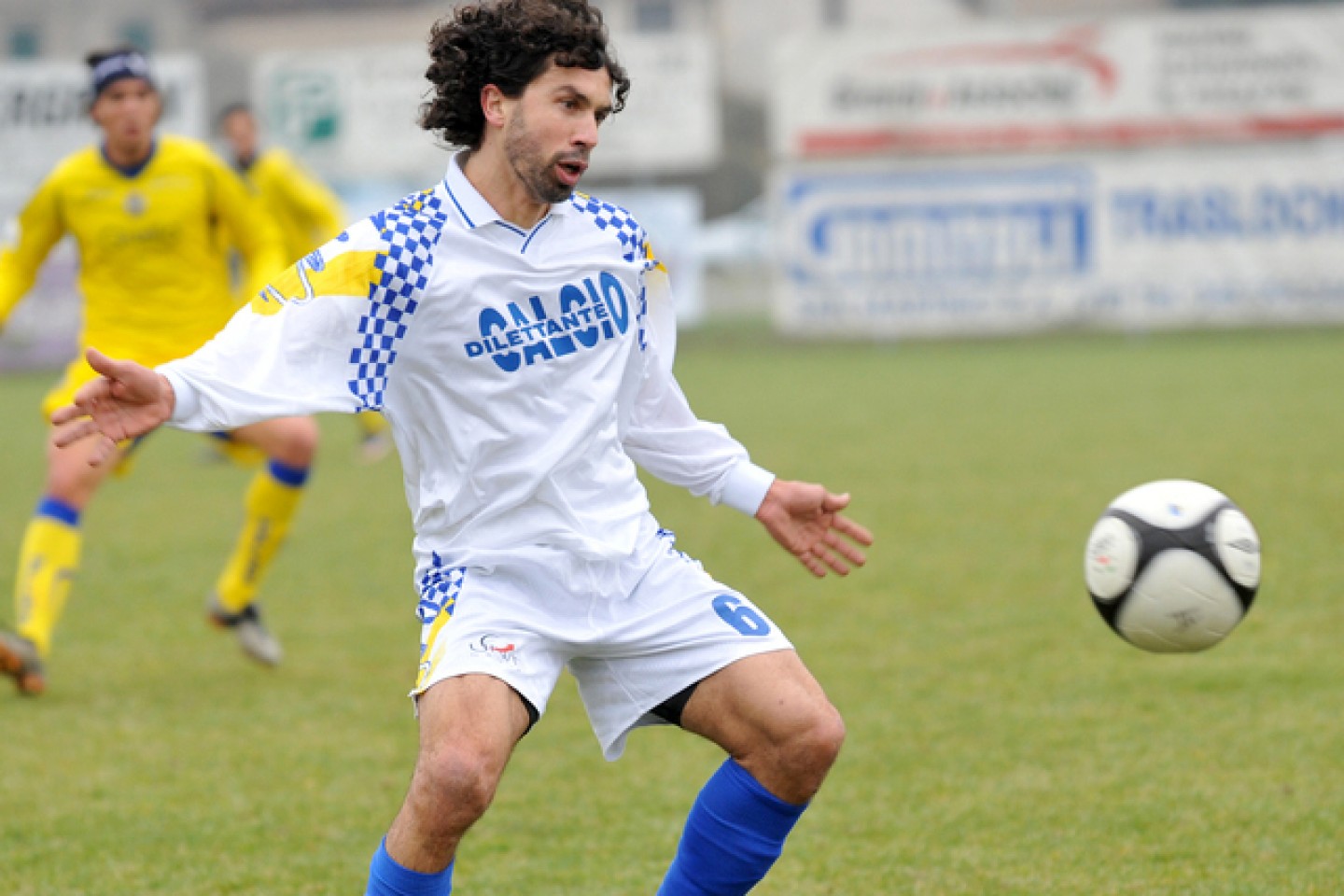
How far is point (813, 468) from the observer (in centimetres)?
1102

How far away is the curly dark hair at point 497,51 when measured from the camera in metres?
3.21

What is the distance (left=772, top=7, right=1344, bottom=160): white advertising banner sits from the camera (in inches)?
830

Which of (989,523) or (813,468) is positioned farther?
(813,468)

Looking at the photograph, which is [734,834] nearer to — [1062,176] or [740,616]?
[740,616]

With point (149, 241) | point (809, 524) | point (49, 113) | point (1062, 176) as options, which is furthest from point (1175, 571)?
point (49, 113)

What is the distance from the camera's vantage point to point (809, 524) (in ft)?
11.7

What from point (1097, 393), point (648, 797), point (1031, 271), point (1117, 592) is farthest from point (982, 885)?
point (1031, 271)

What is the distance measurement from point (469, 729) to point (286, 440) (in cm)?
334

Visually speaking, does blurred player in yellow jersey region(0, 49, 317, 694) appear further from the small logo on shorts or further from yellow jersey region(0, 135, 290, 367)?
the small logo on shorts

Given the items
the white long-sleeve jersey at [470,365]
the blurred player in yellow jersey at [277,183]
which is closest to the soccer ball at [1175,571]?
the white long-sleeve jersey at [470,365]

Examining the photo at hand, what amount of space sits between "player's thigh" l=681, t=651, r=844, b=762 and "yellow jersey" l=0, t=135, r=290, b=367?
3.48 meters

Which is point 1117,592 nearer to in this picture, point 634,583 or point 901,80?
point 634,583

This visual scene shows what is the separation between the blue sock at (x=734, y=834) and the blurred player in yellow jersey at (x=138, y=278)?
3228 millimetres

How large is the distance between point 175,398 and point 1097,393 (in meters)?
13.0
